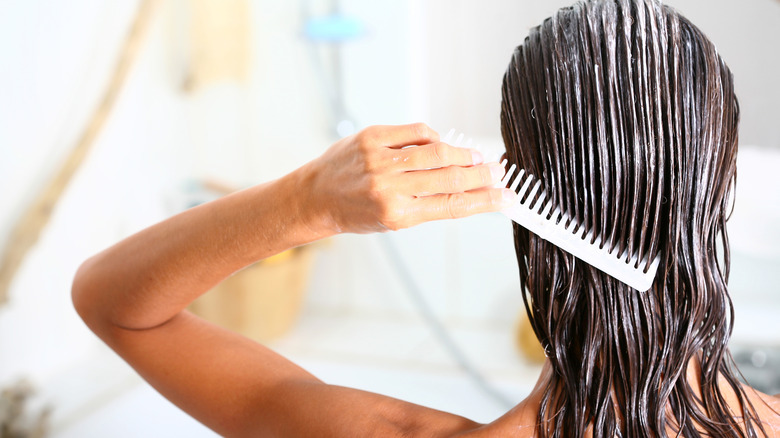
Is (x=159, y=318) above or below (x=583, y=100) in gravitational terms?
below

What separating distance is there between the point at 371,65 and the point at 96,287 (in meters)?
1.23

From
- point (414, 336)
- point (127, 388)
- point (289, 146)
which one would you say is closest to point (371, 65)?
Answer: point (289, 146)

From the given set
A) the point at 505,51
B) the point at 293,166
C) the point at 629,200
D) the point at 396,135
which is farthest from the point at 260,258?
Result: the point at 293,166

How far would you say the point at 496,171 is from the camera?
489 millimetres

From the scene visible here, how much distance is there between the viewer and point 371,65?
1779 mm

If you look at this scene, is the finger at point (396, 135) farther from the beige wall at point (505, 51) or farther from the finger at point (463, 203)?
the beige wall at point (505, 51)

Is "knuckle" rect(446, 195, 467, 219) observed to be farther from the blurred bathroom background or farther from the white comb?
the blurred bathroom background

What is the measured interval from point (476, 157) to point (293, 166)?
58.6 inches

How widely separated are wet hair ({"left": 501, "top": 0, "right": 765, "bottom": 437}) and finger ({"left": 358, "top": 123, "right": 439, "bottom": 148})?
0.34 feet

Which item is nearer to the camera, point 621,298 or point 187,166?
point 621,298

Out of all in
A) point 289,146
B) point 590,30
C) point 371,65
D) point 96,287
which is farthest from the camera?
point 289,146

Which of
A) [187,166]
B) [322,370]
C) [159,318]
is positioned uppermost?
[159,318]

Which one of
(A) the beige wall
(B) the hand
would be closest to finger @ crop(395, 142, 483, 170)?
(B) the hand

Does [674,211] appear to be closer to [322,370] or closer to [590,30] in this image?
[590,30]
